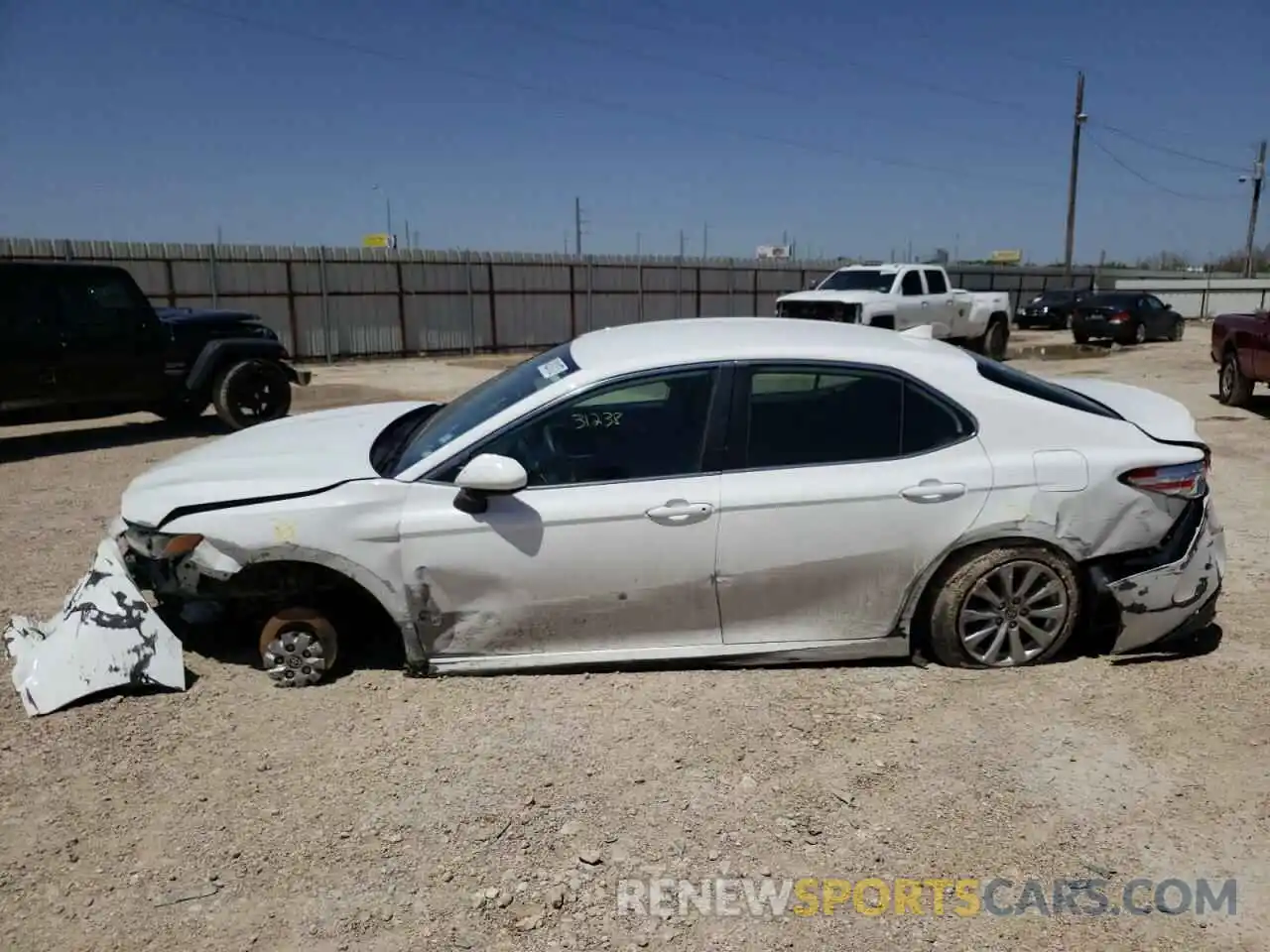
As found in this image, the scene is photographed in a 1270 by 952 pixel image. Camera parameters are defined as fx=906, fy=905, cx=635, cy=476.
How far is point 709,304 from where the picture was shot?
1074 inches

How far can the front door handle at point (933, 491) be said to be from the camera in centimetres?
361

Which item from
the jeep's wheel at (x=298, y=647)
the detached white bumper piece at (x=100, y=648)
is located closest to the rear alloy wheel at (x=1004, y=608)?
the jeep's wheel at (x=298, y=647)

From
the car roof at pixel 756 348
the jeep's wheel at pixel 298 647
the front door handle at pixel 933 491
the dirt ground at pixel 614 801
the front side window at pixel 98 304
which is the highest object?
the front side window at pixel 98 304

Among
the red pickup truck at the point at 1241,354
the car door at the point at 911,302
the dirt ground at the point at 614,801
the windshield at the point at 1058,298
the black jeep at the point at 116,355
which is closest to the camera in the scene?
the dirt ground at the point at 614,801

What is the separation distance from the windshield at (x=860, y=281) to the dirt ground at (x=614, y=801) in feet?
46.4

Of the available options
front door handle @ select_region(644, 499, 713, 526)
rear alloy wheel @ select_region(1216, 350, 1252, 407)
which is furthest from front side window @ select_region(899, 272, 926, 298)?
front door handle @ select_region(644, 499, 713, 526)

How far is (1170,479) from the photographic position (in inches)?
147

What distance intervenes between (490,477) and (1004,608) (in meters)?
2.20

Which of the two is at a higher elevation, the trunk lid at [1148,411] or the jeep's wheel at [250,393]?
the trunk lid at [1148,411]

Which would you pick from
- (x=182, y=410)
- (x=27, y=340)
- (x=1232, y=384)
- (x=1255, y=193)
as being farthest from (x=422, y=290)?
(x=1255, y=193)

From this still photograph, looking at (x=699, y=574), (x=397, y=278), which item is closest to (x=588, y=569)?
(x=699, y=574)

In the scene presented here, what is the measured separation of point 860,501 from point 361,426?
243 centimetres

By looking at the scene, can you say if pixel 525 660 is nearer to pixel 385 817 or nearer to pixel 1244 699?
pixel 385 817

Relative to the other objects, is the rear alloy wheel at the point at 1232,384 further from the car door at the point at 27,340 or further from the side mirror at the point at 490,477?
the car door at the point at 27,340
